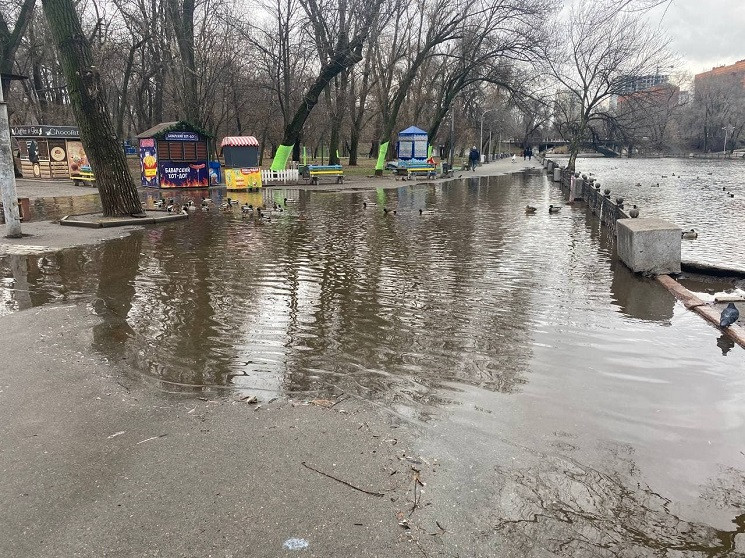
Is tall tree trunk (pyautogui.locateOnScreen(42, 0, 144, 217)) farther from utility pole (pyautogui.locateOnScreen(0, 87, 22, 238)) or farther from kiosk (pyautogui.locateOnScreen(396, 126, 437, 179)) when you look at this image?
kiosk (pyautogui.locateOnScreen(396, 126, 437, 179))

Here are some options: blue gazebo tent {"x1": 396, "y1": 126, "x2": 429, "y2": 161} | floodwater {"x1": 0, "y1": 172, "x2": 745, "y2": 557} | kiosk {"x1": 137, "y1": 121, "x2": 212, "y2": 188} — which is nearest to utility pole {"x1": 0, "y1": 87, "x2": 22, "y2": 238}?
floodwater {"x1": 0, "y1": 172, "x2": 745, "y2": 557}

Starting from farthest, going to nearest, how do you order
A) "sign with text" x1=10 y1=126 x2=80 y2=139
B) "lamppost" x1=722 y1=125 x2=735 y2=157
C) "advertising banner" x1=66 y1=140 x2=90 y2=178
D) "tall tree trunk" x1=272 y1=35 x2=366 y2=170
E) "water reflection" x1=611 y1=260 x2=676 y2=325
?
"lamppost" x1=722 y1=125 x2=735 y2=157, "advertising banner" x1=66 y1=140 x2=90 y2=178, "sign with text" x1=10 y1=126 x2=80 y2=139, "tall tree trunk" x1=272 y1=35 x2=366 y2=170, "water reflection" x1=611 y1=260 x2=676 y2=325

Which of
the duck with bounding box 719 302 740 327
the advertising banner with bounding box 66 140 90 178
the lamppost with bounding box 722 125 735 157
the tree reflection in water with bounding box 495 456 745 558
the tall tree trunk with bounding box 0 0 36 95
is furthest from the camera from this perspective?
the lamppost with bounding box 722 125 735 157

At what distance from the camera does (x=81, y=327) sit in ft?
21.3

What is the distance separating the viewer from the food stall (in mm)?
29891

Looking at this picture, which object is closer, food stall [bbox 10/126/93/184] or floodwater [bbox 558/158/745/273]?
floodwater [bbox 558/158/745/273]

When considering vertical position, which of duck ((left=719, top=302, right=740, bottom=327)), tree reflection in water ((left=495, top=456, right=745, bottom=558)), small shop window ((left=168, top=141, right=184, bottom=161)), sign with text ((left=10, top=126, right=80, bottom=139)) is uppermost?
sign with text ((left=10, top=126, right=80, bottom=139))

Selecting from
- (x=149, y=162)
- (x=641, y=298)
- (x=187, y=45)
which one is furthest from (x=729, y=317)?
(x=187, y=45)

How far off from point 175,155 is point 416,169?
16053mm

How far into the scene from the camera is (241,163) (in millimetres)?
26734

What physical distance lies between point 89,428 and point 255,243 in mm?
8409

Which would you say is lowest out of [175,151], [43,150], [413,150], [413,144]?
[175,151]

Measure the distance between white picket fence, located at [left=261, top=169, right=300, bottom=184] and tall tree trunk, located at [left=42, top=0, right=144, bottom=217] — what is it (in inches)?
551

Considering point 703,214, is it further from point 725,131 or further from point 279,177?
point 725,131
